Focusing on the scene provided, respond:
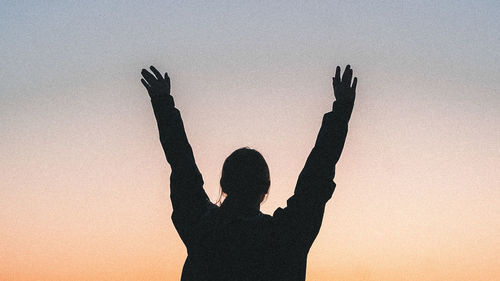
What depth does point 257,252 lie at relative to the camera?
2824mm

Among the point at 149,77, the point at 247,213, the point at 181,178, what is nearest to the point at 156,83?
the point at 149,77

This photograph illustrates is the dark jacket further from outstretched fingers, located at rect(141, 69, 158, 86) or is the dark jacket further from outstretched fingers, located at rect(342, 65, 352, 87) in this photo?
outstretched fingers, located at rect(141, 69, 158, 86)

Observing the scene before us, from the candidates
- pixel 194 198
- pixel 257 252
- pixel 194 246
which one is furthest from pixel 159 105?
pixel 257 252

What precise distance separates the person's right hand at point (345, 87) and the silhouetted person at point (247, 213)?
0.06 m

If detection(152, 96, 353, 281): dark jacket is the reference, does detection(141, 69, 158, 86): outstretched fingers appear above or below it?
above

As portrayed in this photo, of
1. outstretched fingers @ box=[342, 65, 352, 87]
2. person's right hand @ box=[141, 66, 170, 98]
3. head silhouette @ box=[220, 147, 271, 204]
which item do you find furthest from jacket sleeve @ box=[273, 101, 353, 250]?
person's right hand @ box=[141, 66, 170, 98]

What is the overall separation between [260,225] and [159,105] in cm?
98

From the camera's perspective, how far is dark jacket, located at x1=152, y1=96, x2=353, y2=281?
9.29ft

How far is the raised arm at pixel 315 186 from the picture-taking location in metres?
2.88

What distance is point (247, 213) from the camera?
2975 millimetres

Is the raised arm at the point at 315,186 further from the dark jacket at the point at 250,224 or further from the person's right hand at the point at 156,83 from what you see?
the person's right hand at the point at 156,83

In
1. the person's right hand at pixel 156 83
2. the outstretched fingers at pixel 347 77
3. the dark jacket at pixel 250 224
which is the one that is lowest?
the dark jacket at pixel 250 224

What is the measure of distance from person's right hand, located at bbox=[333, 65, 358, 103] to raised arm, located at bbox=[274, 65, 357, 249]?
14cm

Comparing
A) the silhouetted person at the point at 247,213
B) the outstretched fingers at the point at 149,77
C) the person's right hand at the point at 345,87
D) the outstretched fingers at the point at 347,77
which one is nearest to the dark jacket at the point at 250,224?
the silhouetted person at the point at 247,213
